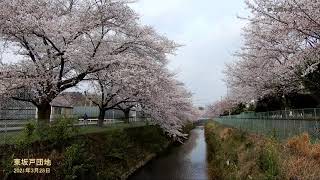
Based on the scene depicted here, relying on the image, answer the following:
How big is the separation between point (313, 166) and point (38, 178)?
9.04 meters

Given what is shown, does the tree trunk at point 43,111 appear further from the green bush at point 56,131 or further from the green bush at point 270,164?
the green bush at point 270,164

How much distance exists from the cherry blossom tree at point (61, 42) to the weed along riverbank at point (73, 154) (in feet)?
5.76

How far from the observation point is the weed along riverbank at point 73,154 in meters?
14.5

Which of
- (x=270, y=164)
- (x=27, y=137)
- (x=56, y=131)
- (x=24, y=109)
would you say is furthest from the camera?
(x=24, y=109)

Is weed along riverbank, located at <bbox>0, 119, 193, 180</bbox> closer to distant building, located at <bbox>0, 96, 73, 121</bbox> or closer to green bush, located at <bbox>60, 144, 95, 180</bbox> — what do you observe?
green bush, located at <bbox>60, 144, 95, 180</bbox>

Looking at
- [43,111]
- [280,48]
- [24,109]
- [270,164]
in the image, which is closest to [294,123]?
[280,48]

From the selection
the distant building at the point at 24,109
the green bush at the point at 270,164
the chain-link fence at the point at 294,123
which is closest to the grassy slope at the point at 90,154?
the distant building at the point at 24,109

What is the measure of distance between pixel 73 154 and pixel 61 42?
218 inches

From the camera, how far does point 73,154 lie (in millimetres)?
15125

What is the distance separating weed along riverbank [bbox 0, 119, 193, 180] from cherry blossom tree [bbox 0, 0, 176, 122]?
1.75 metres

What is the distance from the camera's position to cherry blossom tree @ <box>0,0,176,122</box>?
16656 mm

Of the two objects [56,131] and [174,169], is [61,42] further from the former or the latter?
[174,169]

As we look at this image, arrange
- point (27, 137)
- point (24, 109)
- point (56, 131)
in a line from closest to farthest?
point (27, 137), point (56, 131), point (24, 109)

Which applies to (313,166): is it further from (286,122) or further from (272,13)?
(286,122)
